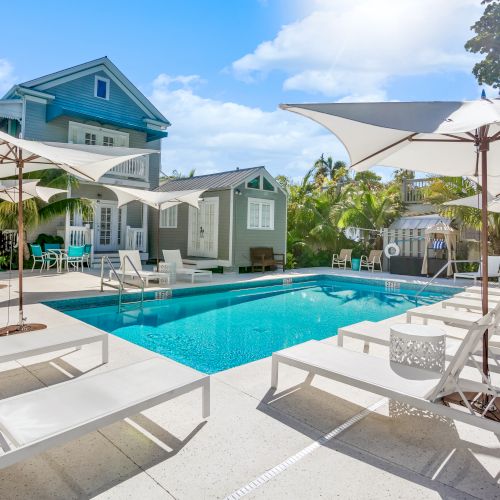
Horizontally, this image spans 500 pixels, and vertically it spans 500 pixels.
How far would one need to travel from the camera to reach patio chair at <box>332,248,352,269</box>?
17.6 meters

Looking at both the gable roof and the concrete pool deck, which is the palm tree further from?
the concrete pool deck

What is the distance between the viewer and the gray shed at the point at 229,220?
602 inches

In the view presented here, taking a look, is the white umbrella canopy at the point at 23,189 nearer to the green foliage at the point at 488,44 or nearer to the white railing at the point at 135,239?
the white railing at the point at 135,239

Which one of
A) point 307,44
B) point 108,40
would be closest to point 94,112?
point 108,40

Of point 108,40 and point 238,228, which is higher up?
point 108,40

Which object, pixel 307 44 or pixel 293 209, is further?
pixel 293 209

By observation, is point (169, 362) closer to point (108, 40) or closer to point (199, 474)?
point (199, 474)

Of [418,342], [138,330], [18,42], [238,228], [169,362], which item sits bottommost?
[138,330]

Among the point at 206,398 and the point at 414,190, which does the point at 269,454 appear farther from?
the point at 414,190

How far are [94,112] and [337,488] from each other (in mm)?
18104

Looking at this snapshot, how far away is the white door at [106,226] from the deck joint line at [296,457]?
603 inches

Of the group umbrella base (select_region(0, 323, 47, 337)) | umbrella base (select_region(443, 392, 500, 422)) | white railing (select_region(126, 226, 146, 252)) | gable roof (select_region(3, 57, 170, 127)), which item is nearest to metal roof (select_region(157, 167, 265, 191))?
white railing (select_region(126, 226, 146, 252))

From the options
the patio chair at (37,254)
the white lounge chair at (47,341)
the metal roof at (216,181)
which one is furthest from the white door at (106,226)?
the white lounge chair at (47,341)

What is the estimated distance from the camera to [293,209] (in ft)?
63.7
